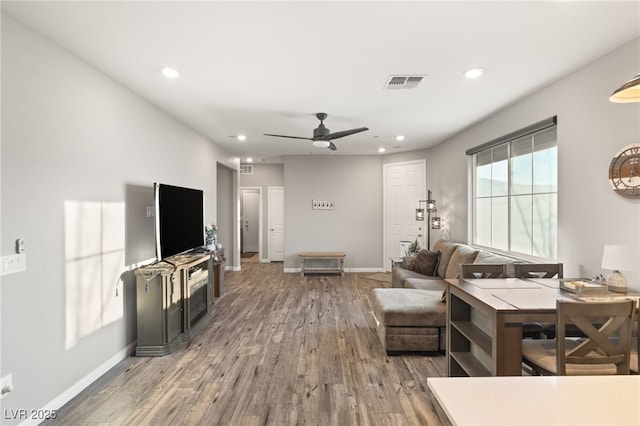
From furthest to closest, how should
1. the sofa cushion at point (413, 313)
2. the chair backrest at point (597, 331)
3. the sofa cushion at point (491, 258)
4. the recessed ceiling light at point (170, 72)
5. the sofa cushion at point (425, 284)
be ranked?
the sofa cushion at point (425, 284)
the sofa cushion at point (491, 258)
the sofa cushion at point (413, 313)
the recessed ceiling light at point (170, 72)
the chair backrest at point (597, 331)

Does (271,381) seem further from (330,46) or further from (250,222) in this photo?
(250,222)

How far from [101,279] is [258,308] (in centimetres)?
230

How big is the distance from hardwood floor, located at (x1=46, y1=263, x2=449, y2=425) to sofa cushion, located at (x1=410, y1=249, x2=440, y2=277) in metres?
1.28

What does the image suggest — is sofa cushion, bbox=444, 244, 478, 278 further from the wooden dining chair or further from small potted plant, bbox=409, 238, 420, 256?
the wooden dining chair

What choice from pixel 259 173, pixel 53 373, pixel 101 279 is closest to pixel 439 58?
pixel 101 279

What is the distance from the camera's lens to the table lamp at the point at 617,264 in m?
2.14

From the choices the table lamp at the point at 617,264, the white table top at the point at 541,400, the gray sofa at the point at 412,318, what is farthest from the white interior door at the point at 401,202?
the white table top at the point at 541,400

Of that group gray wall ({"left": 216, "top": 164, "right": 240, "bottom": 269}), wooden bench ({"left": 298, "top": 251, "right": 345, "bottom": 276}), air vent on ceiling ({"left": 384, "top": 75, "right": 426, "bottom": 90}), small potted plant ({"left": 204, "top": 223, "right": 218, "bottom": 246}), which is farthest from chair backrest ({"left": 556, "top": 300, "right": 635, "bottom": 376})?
gray wall ({"left": 216, "top": 164, "right": 240, "bottom": 269})

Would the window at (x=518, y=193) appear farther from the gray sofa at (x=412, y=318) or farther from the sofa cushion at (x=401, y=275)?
the sofa cushion at (x=401, y=275)

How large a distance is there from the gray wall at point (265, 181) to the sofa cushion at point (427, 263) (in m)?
4.86

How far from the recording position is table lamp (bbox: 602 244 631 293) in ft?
7.03

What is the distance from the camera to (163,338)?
315cm

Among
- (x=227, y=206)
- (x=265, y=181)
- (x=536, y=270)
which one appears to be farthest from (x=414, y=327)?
(x=265, y=181)

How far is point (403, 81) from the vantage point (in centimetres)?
301
